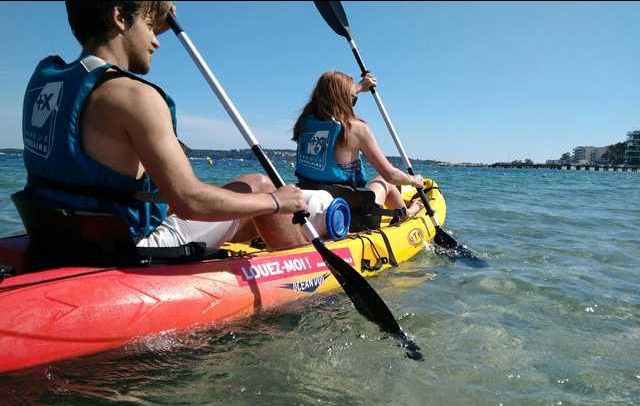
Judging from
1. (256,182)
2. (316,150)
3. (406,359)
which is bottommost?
(406,359)

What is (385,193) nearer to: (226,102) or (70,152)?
(226,102)

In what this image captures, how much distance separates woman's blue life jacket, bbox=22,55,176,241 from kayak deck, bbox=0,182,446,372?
305mm

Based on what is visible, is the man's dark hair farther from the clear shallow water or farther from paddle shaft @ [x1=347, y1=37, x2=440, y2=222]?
paddle shaft @ [x1=347, y1=37, x2=440, y2=222]

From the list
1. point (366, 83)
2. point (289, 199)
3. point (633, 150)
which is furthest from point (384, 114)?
point (633, 150)

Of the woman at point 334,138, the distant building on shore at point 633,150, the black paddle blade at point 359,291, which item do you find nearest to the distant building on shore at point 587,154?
the distant building on shore at point 633,150

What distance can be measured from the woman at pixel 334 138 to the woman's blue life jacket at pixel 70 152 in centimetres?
265

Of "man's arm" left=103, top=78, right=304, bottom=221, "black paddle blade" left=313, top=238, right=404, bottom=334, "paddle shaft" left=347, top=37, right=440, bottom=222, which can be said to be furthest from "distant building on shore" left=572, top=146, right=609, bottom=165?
"man's arm" left=103, top=78, right=304, bottom=221

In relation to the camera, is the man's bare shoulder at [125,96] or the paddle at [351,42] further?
the paddle at [351,42]

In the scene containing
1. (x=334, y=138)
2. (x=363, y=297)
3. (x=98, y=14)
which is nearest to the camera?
(x=98, y=14)

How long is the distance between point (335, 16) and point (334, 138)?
3091 mm

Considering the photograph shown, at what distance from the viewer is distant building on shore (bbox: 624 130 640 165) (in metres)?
103

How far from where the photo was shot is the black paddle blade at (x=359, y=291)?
10.6ft

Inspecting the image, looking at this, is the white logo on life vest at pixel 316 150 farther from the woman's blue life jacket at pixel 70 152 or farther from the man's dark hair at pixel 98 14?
the man's dark hair at pixel 98 14

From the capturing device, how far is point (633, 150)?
104 meters
